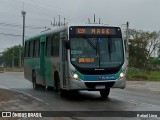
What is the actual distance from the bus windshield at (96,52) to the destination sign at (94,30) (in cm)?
22

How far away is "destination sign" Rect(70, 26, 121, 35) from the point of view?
18.8m

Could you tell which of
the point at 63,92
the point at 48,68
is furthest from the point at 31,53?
the point at 63,92

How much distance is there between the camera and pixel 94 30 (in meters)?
18.9

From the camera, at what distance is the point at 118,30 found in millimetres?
19125

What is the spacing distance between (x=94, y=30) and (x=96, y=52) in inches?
39.0

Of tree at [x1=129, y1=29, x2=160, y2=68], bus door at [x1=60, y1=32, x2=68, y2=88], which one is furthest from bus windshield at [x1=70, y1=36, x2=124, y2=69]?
tree at [x1=129, y1=29, x2=160, y2=68]

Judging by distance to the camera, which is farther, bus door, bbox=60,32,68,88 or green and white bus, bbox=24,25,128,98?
bus door, bbox=60,32,68,88

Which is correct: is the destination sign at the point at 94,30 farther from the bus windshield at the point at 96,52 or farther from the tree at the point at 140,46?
the tree at the point at 140,46

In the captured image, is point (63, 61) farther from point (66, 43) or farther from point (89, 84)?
point (89, 84)

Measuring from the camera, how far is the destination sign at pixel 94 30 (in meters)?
18.8

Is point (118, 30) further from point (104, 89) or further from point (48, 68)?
point (48, 68)

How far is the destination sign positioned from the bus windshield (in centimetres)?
22

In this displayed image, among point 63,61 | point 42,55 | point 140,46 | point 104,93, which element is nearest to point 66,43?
point 63,61

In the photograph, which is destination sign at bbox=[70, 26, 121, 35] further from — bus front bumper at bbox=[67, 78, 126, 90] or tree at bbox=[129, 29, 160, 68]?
tree at bbox=[129, 29, 160, 68]
